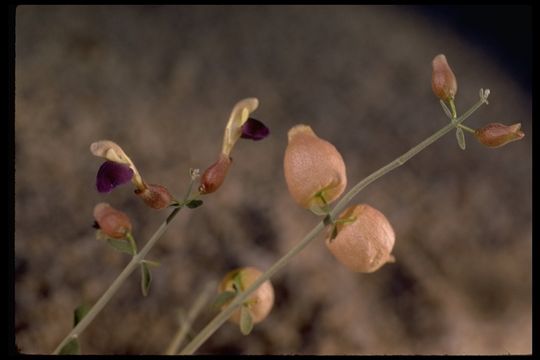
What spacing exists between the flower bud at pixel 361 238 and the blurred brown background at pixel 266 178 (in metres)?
0.25

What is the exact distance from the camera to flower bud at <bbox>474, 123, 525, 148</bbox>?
35 cm

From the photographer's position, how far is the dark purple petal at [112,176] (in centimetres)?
37

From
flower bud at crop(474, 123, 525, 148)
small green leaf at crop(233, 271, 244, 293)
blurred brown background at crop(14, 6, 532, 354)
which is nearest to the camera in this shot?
flower bud at crop(474, 123, 525, 148)

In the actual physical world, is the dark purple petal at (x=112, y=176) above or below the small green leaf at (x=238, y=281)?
above

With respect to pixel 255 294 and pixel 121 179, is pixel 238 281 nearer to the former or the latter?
pixel 255 294

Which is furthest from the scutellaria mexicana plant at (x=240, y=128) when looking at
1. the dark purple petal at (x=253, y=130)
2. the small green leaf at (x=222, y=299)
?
the small green leaf at (x=222, y=299)

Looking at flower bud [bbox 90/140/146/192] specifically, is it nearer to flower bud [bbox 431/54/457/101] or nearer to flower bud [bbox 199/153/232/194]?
flower bud [bbox 199/153/232/194]

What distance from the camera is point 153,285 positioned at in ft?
2.02

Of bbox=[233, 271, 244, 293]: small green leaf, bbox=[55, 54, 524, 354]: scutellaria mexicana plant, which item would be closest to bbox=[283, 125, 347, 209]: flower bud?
bbox=[55, 54, 524, 354]: scutellaria mexicana plant

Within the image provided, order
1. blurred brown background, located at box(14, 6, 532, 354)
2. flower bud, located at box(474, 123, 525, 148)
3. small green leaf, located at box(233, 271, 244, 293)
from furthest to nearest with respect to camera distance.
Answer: blurred brown background, located at box(14, 6, 532, 354) → small green leaf, located at box(233, 271, 244, 293) → flower bud, located at box(474, 123, 525, 148)

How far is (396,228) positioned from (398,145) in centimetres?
13

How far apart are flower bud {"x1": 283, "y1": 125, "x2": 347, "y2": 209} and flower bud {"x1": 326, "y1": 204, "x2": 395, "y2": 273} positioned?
22mm

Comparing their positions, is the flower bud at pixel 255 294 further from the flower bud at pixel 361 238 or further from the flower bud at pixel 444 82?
the flower bud at pixel 444 82
